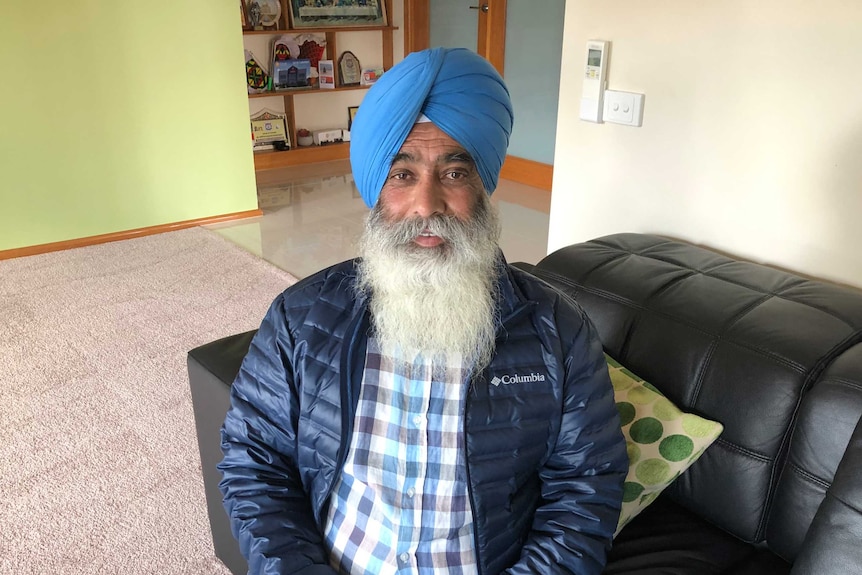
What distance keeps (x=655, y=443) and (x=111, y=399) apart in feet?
6.31

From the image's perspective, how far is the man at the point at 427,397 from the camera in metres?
1.15

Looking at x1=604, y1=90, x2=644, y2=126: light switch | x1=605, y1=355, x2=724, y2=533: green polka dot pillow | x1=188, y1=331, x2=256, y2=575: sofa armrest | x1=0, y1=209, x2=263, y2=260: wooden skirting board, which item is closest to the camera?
x1=605, y1=355, x2=724, y2=533: green polka dot pillow

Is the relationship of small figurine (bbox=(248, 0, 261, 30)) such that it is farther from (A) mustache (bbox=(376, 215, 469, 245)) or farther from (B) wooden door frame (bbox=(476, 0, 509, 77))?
(A) mustache (bbox=(376, 215, 469, 245))

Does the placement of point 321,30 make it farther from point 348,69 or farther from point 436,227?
point 436,227

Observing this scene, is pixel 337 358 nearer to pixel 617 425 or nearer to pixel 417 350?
pixel 417 350

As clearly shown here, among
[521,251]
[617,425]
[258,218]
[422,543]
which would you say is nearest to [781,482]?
[617,425]

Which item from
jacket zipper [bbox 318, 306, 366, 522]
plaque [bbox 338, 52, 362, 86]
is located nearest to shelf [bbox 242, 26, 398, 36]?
plaque [bbox 338, 52, 362, 86]

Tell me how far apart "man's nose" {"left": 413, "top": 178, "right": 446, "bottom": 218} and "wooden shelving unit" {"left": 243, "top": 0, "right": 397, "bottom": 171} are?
4488 mm

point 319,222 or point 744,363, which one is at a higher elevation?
point 744,363

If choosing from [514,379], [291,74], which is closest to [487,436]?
[514,379]

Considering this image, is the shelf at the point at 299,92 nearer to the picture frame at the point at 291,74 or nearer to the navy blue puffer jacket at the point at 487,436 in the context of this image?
the picture frame at the point at 291,74

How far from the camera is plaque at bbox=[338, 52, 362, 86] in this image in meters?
5.84

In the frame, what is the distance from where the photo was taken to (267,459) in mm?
1201

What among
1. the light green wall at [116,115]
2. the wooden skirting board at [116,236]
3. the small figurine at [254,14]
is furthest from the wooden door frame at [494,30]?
the wooden skirting board at [116,236]
